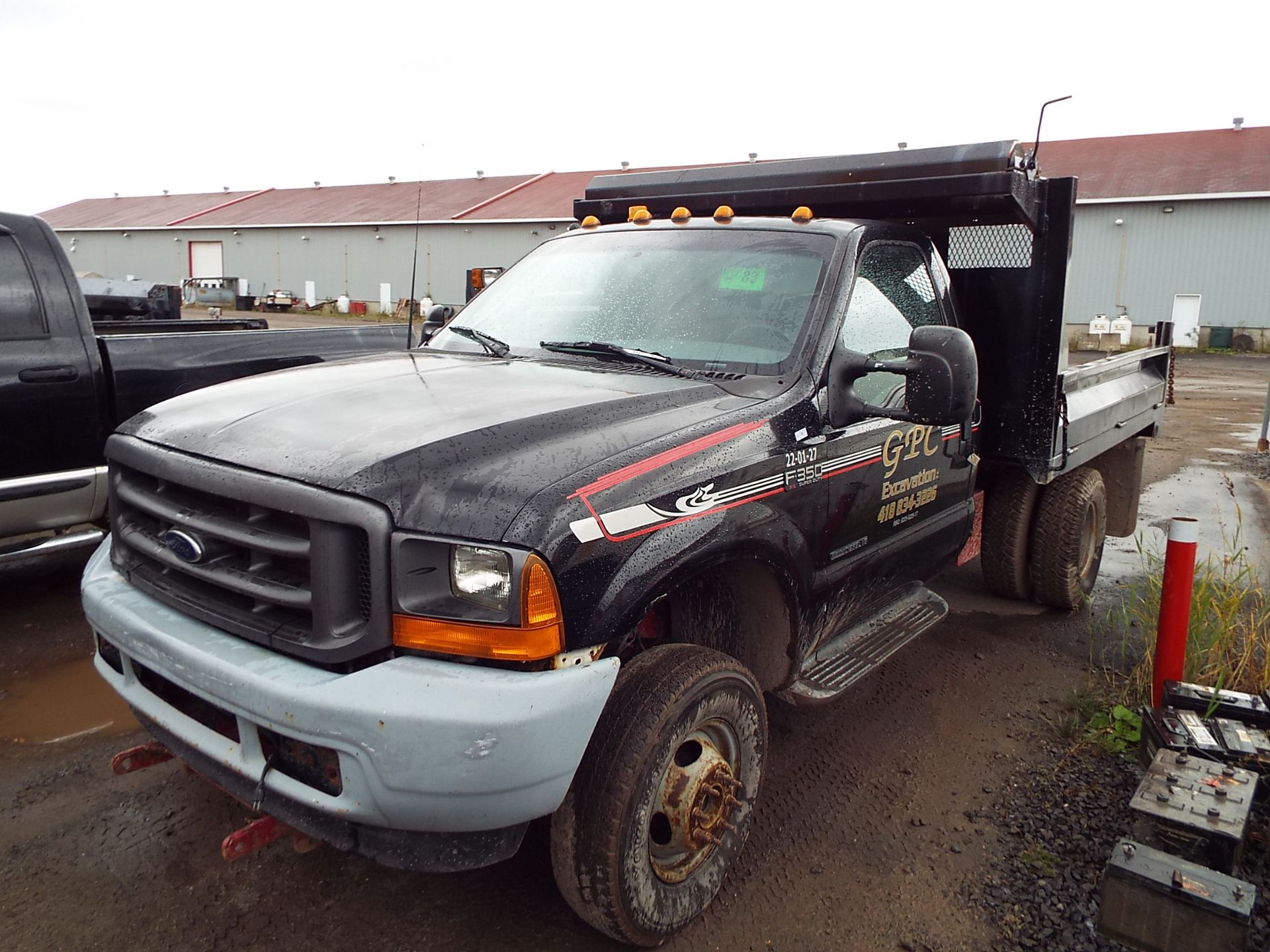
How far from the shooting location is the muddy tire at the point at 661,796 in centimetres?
239

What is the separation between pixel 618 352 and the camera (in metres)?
3.36

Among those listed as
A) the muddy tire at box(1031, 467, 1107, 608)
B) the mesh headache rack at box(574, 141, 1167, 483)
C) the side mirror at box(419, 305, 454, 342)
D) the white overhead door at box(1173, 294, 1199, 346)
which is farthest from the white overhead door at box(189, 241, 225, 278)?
the muddy tire at box(1031, 467, 1107, 608)

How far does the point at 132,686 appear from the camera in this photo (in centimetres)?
271

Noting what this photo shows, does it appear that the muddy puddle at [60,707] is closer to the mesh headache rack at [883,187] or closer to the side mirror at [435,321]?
the side mirror at [435,321]

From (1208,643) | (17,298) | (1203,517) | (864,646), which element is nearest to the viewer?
(864,646)

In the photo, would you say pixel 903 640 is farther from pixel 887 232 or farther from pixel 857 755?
pixel 887 232

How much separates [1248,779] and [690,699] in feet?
5.82

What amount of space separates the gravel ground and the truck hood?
5.59 ft

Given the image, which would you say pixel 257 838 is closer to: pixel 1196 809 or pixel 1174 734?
pixel 1196 809

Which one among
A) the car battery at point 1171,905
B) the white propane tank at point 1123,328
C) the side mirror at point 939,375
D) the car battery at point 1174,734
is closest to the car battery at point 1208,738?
the car battery at point 1174,734

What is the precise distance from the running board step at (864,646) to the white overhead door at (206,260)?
44252 mm

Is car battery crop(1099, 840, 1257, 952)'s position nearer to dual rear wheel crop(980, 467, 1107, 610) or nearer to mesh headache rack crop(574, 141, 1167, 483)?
mesh headache rack crop(574, 141, 1167, 483)

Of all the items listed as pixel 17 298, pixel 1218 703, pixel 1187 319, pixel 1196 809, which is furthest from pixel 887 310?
pixel 1187 319

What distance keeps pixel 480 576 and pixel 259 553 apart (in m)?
0.61
